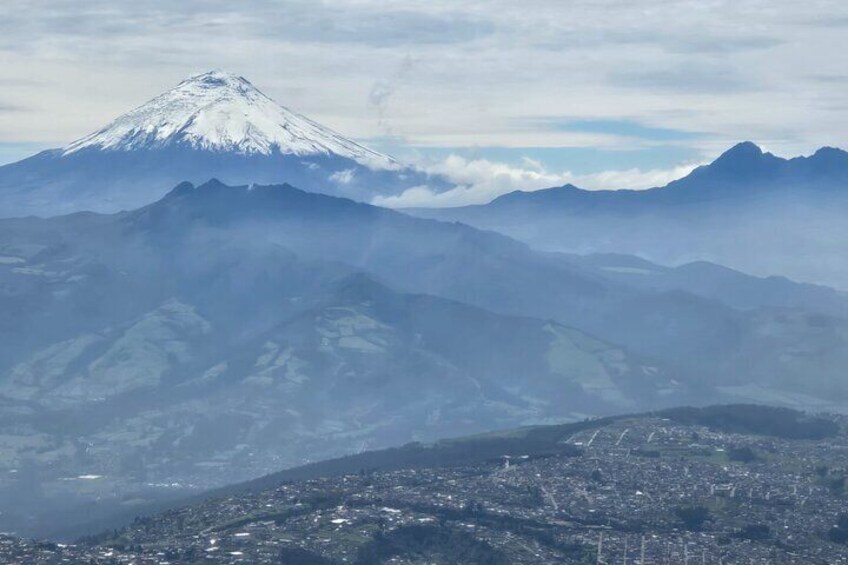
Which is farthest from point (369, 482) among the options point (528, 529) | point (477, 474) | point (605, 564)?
point (605, 564)

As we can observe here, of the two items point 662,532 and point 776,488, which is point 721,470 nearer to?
point 776,488

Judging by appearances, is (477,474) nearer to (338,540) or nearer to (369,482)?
(369,482)

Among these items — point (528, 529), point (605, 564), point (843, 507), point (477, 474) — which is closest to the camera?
point (605, 564)

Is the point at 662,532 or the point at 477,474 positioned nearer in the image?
the point at 662,532

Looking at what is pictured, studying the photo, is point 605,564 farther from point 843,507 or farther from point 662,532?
point 843,507

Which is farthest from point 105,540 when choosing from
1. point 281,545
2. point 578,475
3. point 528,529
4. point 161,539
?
point 578,475

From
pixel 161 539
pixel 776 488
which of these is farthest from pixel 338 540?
pixel 776 488

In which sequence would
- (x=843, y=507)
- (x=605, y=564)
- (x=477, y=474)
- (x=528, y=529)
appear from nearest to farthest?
(x=605, y=564)
(x=528, y=529)
(x=843, y=507)
(x=477, y=474)

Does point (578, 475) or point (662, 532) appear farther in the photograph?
point (578, 475)
